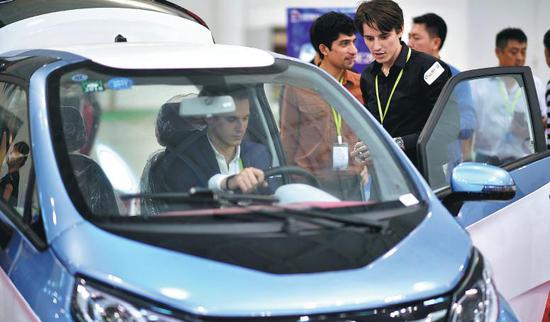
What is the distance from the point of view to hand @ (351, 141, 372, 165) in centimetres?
358

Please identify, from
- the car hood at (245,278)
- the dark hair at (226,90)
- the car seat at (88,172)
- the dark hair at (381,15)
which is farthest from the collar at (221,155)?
the dark hair at (381,15)

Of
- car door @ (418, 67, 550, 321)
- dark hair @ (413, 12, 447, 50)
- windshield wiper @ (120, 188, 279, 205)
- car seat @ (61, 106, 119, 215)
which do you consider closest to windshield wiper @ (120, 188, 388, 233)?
windshield wiper @ (120, 188, 279, 205)

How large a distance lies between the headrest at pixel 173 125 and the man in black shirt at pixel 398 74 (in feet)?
4.43

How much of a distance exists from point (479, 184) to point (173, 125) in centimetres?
118

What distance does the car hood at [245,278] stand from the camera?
2.66 metres

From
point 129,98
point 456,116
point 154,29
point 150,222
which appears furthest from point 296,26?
point 150,222

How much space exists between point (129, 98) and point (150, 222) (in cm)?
87

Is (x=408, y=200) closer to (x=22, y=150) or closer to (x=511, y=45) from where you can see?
(x=22, y=150)

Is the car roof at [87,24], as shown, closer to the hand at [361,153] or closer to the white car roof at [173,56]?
the white car roof at [173,56]

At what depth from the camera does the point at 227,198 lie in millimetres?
3150

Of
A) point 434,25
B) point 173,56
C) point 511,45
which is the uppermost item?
point 173,56

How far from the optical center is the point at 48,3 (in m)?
5.18

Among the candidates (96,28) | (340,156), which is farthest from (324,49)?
(340,156)

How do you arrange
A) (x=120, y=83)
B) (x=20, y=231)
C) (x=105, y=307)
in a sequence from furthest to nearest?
1. (x=120, y=83)
2. (x=20, y=231)
3. (x=105, y=307)
